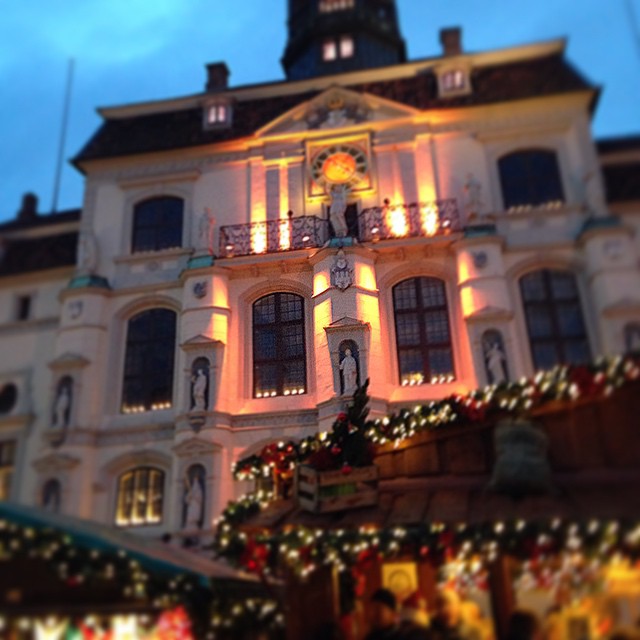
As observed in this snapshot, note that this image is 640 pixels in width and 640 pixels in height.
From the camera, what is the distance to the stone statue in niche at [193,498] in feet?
48.4

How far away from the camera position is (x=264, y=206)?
18375 millimetres

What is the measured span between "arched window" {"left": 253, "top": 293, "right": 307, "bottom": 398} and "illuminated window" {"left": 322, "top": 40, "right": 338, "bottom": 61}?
10.8 m

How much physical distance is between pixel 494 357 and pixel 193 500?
7.77 meters

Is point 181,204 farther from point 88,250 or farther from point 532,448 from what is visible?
point 532,448

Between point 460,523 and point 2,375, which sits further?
point 2,375

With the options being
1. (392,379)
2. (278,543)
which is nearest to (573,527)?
(278,543)

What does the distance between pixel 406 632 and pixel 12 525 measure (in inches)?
156

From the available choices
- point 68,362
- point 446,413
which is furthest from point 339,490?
point 68,362

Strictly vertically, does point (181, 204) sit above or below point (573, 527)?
above

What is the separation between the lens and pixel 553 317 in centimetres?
1573

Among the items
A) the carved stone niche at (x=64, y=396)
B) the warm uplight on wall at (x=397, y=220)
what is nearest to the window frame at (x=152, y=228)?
the carved stone niche at (x=64, y=396)

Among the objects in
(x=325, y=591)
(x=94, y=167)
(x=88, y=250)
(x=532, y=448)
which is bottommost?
(x=325, y=591)

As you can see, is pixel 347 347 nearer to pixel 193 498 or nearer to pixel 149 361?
pixel 193 498

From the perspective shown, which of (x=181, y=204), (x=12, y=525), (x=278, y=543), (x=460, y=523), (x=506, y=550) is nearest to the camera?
(x=12, y=525)
